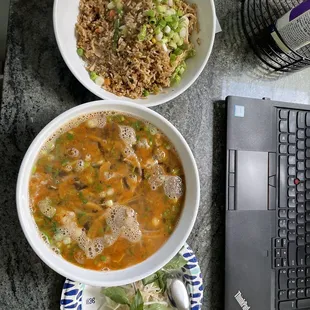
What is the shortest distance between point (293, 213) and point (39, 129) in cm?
81

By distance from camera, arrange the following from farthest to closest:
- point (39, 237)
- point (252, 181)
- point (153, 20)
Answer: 1. point (252, 181)
2. point (153, 20)
3. point (39, 237)

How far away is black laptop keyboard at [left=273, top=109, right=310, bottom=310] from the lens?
4.23 feet

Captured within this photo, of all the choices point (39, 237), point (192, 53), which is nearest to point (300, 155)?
point (192, 53)

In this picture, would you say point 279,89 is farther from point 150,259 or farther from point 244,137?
point 150,259

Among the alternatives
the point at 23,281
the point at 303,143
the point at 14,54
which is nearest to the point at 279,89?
the point at 303,143

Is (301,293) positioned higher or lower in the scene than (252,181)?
lower

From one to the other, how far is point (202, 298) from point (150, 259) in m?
0.28

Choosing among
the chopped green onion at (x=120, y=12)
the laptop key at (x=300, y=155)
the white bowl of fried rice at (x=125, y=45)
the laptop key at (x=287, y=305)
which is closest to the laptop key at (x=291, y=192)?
the laptop key at (x=300, y=155)

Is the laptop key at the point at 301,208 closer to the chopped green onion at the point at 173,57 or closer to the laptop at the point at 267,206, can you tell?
the laptop at the point at 267,206

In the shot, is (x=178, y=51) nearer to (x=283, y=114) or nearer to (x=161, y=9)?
(x=161, y=9)

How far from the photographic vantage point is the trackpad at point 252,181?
1.25 meters

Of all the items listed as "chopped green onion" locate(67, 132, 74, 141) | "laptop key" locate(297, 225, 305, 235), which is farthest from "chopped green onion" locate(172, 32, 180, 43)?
"laptop key" locate(297, 225, 305, 235)

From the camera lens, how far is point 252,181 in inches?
49.9

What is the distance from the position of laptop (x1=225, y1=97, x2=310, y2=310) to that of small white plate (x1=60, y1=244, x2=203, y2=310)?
0.12 metres
